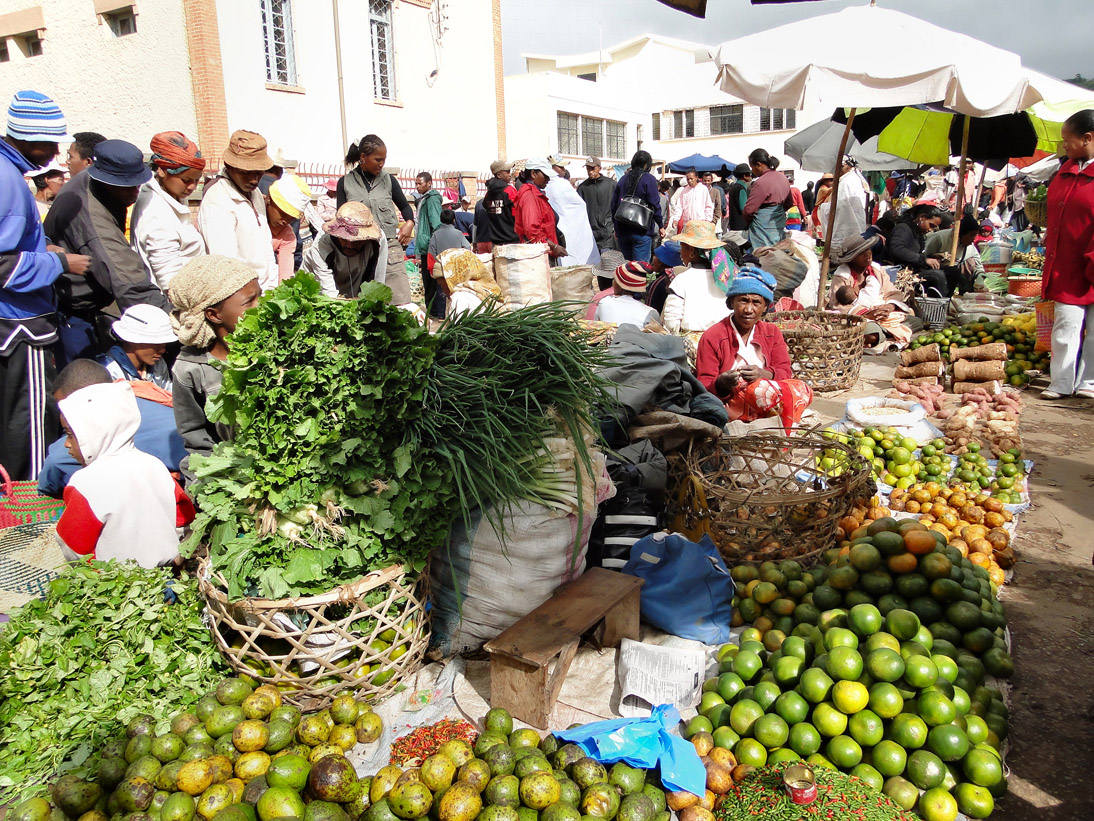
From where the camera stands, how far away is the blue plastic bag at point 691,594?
105 inches

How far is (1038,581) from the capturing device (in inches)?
128

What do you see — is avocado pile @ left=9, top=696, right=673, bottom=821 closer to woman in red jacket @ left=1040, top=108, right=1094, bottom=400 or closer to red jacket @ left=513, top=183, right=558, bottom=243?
woman in red jacket @ left=1040, top=108, right=1094, bottom=400

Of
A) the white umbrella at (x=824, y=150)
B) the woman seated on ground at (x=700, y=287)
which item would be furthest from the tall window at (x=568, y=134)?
the woman seated on ground at (x=700, y=287)

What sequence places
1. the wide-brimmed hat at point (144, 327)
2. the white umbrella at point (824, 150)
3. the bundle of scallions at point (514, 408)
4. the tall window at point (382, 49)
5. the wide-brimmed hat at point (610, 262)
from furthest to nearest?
the tall window at point (382, 49), the white umbrella at point (824, 150), the wide-brimmed hat at point (610, 262), the wide-brimmed hat at point (144, 327), the bundle of scallions at point (514, 408)

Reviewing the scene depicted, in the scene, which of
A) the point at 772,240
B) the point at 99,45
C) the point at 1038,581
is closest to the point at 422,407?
the point at 1038,581

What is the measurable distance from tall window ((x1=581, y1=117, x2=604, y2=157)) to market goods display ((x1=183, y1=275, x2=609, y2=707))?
25.3 metres

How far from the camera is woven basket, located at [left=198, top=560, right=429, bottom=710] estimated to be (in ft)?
7.22

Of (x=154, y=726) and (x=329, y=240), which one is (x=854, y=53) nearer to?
(x=329, y=240)

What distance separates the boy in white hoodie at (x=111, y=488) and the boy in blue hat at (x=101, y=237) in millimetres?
1542

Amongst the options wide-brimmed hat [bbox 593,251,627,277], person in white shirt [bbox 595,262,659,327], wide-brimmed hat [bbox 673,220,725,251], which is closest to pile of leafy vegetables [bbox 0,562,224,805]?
person in white shirt [bbox 595,262,659,327]

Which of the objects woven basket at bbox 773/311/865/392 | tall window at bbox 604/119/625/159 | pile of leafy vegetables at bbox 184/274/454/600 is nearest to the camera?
pile of leafy vegetables at bbox 184/274/454/600

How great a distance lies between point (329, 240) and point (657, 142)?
27791 mm

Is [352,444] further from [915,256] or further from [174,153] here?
[915,256]

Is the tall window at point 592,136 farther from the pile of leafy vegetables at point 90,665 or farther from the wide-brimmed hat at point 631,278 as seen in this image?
the pile of leafy vegetables at point 90,665
